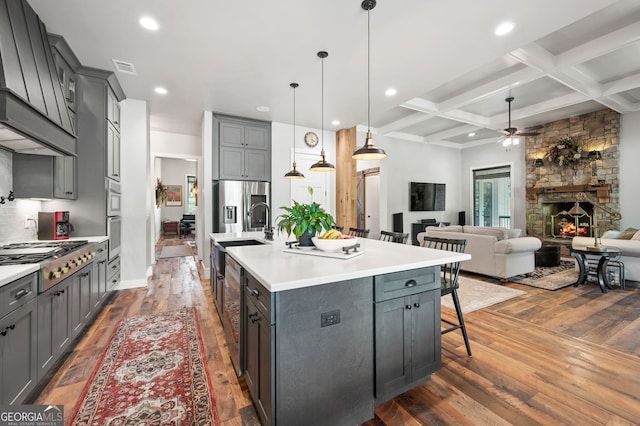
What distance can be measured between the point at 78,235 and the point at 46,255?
1572mm

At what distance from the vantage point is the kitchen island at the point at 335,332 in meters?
1.32

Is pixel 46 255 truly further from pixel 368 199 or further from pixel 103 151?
pixel 368 199

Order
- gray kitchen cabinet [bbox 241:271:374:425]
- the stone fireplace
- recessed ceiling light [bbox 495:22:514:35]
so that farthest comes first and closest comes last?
the stone fireplace → recessed ceiling light [bbox 495:22:514:35] → gray kitchen cabinet [bbox 241:271:374:425]

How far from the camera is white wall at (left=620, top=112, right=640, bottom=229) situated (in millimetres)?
5488

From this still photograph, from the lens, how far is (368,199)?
342 inches

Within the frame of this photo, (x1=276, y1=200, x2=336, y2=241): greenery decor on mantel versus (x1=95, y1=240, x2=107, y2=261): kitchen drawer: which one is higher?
(x1=276, y1=200, x2=336, y2=241): greenery decor on mantel

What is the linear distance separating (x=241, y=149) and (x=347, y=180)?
2235 mm

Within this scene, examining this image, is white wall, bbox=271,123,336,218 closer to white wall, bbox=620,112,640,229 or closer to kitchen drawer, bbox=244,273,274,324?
kitchen drawer, bbox=244,273,274,324

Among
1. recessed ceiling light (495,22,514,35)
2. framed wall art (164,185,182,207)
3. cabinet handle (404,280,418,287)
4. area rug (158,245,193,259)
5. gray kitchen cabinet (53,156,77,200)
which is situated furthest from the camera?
framed wall art (164,185,182,207)

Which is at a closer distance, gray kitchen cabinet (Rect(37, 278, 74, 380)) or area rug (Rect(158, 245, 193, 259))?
gray kitchen cabinet (Rect(37, 278, 74, 380))

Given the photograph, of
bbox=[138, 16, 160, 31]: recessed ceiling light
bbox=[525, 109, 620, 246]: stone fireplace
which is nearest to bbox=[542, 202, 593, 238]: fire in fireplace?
bbox=[525, 109, 620, 246]: stone fireplace

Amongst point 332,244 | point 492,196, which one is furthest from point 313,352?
point 492,196

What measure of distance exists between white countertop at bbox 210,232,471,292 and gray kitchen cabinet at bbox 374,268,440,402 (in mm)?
78

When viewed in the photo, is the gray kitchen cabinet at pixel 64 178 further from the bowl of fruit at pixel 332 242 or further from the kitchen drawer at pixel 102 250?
the bowl of fruit at pixel 332 242
